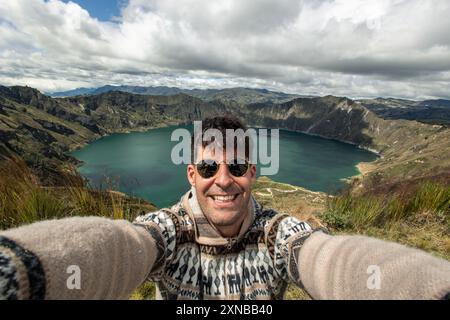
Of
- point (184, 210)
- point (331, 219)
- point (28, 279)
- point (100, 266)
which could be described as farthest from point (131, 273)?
point (331, 219)

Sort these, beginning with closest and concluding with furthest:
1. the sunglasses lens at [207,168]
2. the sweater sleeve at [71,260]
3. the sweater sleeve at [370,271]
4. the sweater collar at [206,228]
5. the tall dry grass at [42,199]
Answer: the sweater sleeve at [71,260], the sweater sleeve at [370,271], the sweater collar at [206,228], the sunglasses lens at [207,168], the tall dry grass at [42,199]

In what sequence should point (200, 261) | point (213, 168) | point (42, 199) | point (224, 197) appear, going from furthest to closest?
1. point (42, 199)
2. point (213, 168)
3. point (224, 197)
4. point (200, 261)

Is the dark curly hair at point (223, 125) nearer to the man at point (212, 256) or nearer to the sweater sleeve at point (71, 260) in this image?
the man at point (212, 256)

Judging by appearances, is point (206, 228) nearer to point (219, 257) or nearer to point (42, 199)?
point (219, 257)

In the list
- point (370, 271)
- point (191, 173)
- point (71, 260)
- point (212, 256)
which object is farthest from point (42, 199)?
point (370, 271)

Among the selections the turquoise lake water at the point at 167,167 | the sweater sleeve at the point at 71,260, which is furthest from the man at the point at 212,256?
the turquoise lake water at the point at 167,167
